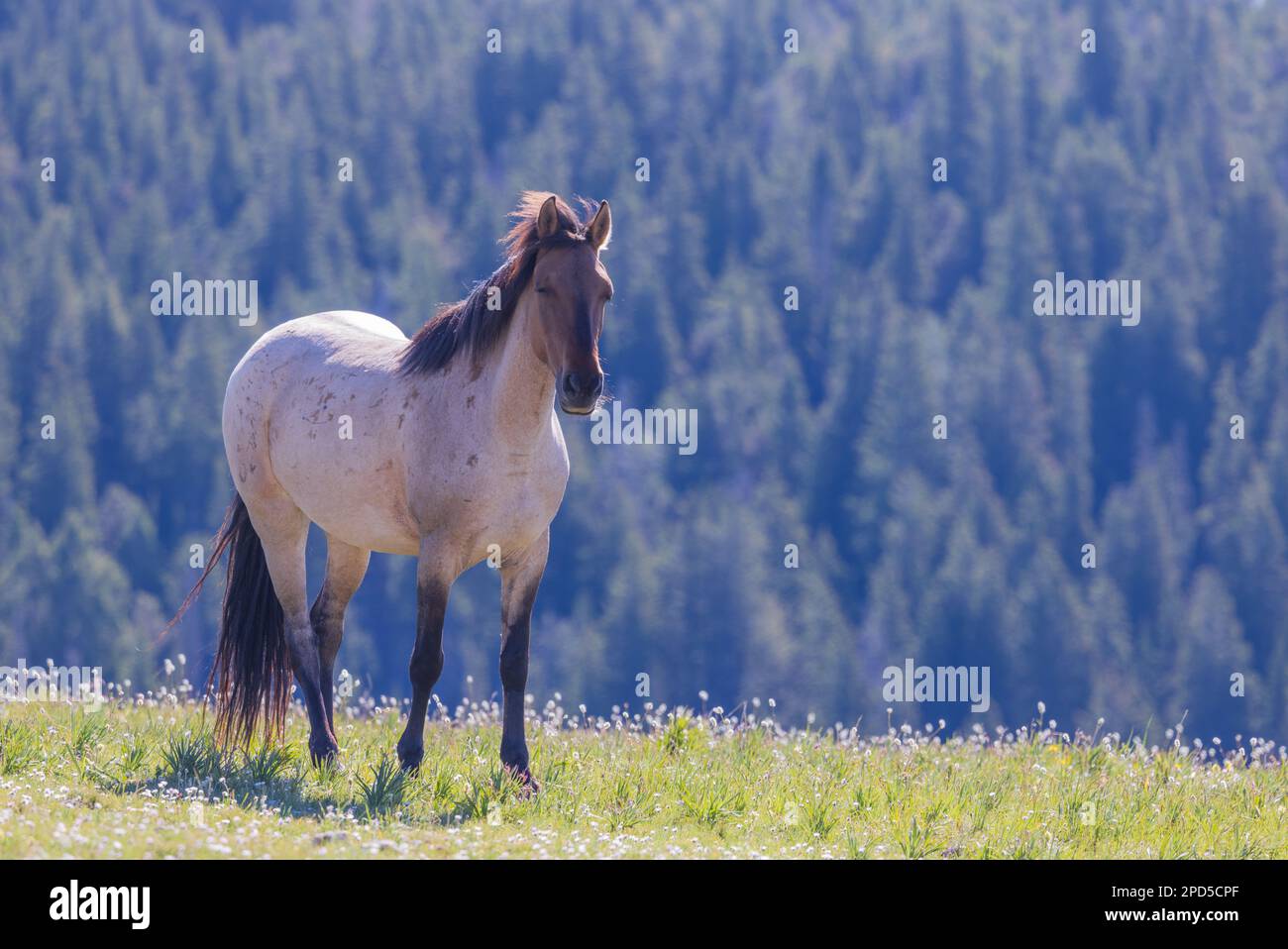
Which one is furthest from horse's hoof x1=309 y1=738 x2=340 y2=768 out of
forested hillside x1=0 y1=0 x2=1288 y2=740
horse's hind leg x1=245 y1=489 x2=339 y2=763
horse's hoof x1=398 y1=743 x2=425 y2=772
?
forested hillside x1=0 y1=0 x2=1288 y2=740

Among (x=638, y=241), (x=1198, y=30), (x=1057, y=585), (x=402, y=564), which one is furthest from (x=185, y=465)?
(x=1198, y=30)

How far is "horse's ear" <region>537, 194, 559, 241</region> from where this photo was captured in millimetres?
9578

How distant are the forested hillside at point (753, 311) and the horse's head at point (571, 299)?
9295 cm

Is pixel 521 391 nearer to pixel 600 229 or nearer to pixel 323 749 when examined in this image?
pixel 600 229

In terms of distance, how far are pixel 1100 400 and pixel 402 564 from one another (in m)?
72.4

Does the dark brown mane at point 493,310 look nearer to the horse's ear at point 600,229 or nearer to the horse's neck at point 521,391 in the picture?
the horse's ear at point 600,229

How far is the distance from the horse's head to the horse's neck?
0.53 ft

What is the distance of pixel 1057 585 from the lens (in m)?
126

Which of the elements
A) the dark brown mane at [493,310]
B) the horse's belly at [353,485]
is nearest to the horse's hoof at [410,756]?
the horse's belly at [353,485]

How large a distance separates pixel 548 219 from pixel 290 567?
11.5ft

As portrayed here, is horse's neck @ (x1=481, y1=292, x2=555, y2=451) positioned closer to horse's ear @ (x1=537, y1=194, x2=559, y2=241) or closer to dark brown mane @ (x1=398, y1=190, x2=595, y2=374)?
dark brown mane @ (x1=398, y1=190, x2=595, y2=374)

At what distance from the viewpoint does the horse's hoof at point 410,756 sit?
→ 9.92m
